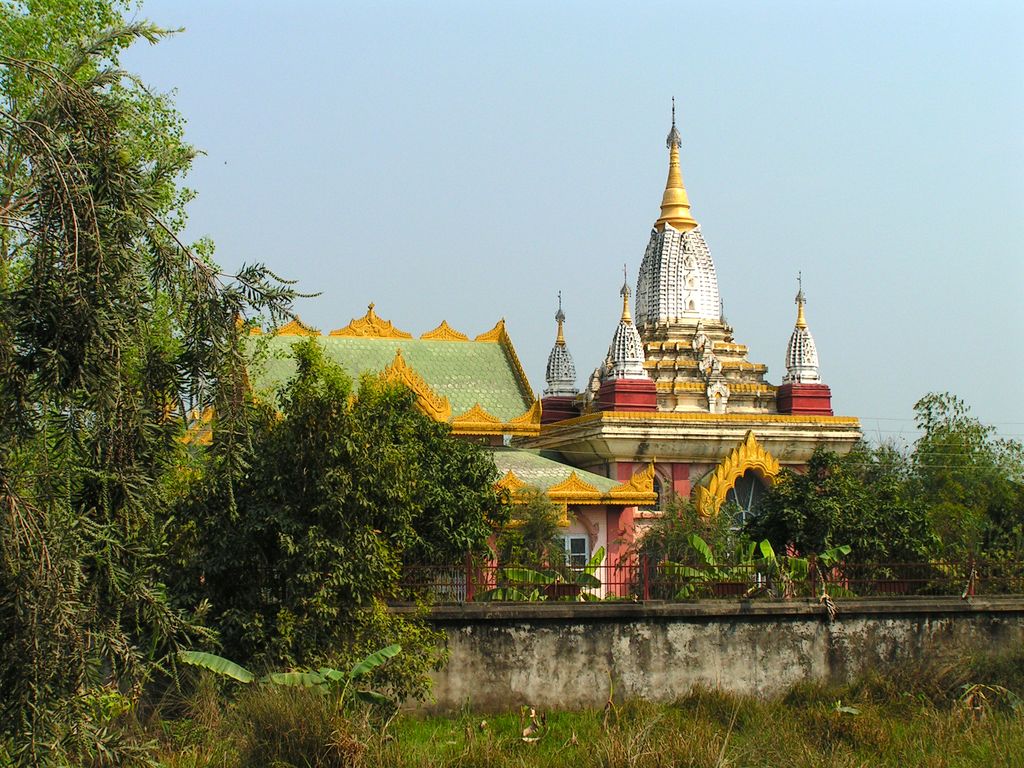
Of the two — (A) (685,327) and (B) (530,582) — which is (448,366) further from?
(B) (530,582)

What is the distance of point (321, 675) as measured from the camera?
1638cm

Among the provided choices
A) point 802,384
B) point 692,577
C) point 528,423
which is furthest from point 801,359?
point 692,577

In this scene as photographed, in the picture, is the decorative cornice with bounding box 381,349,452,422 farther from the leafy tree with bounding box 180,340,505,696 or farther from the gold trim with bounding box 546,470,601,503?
the leafy tree with bounding box 180,340,505,696

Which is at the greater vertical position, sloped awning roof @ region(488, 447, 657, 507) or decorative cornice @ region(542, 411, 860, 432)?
decorative cornice @ region(542, 411, 860, 432)

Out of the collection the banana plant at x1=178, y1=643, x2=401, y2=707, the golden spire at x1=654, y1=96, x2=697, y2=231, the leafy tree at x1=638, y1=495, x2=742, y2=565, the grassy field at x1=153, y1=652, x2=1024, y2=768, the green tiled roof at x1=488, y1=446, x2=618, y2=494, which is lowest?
the grassy field at x1=153, y1=652, x2=1024, y2=768

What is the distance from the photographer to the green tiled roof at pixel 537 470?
1302 inches

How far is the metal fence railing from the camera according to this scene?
19531 mm

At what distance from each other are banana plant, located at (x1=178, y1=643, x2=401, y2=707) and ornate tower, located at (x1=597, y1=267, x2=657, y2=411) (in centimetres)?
2318

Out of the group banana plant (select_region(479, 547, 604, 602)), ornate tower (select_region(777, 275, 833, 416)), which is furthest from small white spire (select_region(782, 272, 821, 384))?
banana plant (select_region(479, 547, 604, 602))

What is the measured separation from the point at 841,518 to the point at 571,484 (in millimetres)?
8340

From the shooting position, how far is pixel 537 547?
29.1 m

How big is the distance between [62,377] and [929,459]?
134 ft

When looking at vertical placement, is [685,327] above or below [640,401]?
above

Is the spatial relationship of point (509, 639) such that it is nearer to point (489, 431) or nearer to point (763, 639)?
point (763, 639)
